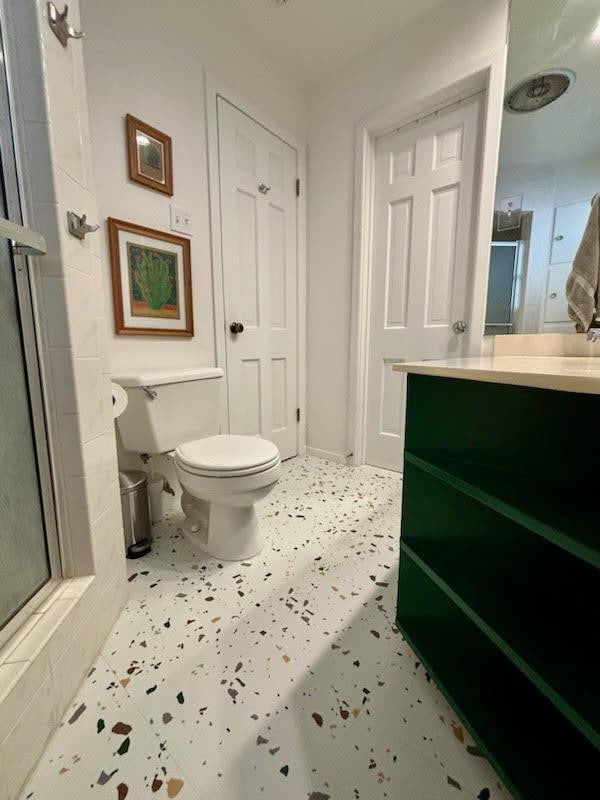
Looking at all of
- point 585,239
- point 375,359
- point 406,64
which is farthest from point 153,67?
A: point 585,239

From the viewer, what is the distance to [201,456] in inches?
48.6

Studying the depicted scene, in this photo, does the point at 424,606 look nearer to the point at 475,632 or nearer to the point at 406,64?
the point at 475,632

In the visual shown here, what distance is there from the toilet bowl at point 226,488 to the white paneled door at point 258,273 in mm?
631

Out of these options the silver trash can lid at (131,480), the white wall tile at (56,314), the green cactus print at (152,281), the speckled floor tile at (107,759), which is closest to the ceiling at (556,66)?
the green cactus print at (152,281)

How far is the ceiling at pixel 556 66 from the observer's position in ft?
4.26

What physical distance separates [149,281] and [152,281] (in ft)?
0.05

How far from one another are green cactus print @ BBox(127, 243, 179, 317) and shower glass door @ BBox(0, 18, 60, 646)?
719 millimetres

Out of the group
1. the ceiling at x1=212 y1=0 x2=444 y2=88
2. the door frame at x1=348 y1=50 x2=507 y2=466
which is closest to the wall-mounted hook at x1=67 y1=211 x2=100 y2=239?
the door frame at x1=348 y1=50 x2=507 y2=466

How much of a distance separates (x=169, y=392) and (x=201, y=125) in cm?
135

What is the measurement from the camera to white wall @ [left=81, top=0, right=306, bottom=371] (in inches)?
51.7

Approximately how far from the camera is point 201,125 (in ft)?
5.42

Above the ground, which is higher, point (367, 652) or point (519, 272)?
point (519, 272)

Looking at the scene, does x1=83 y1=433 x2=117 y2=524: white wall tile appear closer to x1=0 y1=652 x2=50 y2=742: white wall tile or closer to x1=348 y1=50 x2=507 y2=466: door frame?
x1=0 y1=652 x2=50 y2=742: white wall tile

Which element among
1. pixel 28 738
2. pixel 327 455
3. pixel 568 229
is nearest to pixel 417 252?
pixel 568 229
